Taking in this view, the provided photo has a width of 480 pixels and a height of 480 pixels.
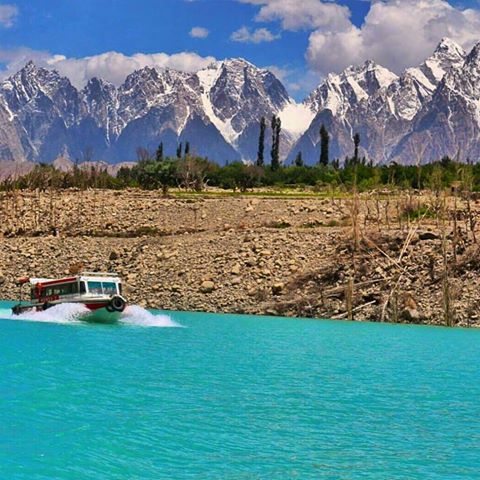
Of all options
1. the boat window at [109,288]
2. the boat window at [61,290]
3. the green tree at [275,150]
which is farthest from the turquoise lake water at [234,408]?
the green tree at [275,150]

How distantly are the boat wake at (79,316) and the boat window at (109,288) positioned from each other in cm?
192

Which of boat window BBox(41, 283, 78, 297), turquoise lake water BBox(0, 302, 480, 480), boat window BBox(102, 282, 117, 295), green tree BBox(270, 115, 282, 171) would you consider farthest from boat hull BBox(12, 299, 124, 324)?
green tree BBox(270, 115, 282, 171)

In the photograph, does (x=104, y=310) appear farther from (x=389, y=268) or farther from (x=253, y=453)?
(x=253, y=453)

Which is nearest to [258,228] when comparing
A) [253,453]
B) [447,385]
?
[447,385]

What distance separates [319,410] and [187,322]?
82.5ft

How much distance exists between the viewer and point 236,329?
43844mm

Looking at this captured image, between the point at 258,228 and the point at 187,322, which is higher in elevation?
the point at 258,228

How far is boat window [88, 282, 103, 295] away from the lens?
47.1 m

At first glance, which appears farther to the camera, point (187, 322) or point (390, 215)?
point (390, 215)

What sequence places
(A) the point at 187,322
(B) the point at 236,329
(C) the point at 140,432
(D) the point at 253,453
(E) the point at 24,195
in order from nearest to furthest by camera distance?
(D) the point at 253,453
(C) the point at 140,432
(B) the point at 236,329
(A) the point at 187,322
(E) the point at 24,195

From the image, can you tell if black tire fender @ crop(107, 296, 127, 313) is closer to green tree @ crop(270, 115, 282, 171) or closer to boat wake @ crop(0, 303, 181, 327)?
boat wake @ crop(0, 303, 181, 327)

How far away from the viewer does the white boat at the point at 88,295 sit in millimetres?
45219

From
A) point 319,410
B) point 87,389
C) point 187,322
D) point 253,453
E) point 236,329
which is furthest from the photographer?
point 187,322

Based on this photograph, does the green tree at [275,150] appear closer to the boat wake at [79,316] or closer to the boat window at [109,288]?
the boat window at [109,288]
